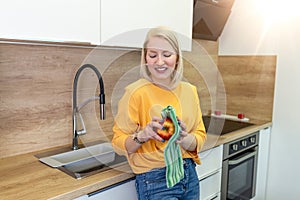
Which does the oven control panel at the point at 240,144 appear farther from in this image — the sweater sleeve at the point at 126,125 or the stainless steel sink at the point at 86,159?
the sweater sleeve at the point at 126,125

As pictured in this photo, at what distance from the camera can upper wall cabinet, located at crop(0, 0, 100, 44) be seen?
912 millimetres

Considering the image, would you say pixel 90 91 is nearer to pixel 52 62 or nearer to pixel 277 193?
pixel 52 62

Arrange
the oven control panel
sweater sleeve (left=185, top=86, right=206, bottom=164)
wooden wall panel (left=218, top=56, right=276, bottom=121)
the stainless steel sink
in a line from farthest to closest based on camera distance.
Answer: wooden wall panel (left=218, top=56, right=276, bottom=121)
the oven control panel
the stainless steel sink
sweater sleeve (left=185, top=86, right=206, bottom=164)

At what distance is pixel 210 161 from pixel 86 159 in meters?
0.69

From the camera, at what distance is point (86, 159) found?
1.39 meters

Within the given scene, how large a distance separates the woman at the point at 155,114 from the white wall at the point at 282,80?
3.71 ft

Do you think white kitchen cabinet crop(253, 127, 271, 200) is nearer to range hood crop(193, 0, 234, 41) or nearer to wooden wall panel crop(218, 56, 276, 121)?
wooden wall panel crop(218, 56, 276, 121)

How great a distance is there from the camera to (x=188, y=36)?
1606 millimetres

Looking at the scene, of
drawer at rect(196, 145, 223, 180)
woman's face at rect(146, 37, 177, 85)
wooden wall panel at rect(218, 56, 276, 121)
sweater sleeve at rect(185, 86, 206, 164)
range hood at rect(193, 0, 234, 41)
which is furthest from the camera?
wooden wall panel at rect(218, 56, 276, 121)

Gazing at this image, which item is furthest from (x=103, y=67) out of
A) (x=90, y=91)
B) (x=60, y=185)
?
(x=60, y=185)

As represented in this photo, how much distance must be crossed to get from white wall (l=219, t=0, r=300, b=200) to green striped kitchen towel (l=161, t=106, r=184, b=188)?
4.02ft

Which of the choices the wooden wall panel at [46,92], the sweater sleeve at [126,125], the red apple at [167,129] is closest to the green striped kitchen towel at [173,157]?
the red apple at [167,129]

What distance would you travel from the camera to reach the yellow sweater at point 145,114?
1047mm

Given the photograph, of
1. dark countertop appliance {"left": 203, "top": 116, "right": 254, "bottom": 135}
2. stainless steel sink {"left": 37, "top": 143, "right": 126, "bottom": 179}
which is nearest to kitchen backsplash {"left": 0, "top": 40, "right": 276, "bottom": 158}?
stainless steel sink {"left": 37, "top": 143, "right": 126, "bottom": 179}
